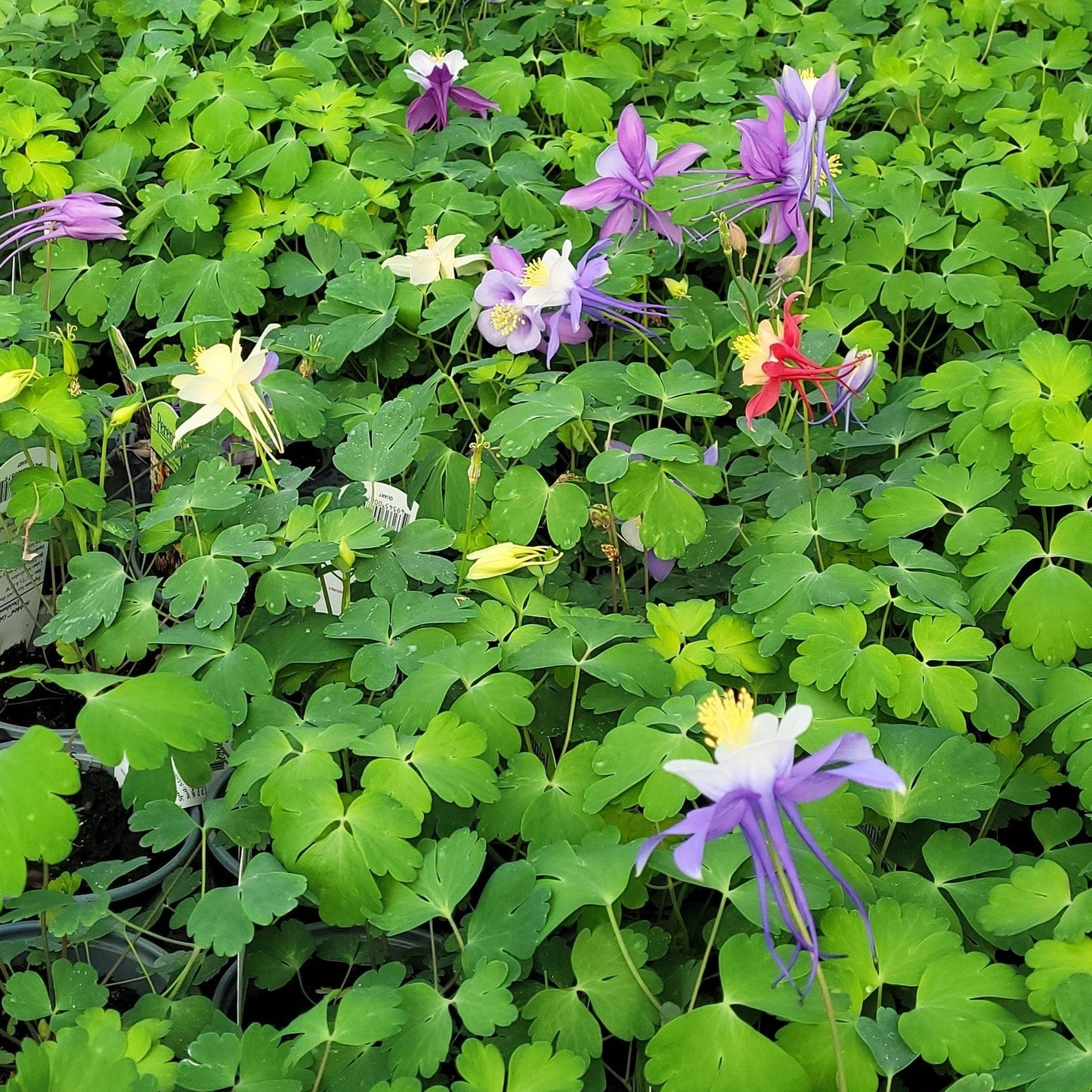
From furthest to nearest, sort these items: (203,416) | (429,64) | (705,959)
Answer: (429,64) < (203,416) < (705,959)

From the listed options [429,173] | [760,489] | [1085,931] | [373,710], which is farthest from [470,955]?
[429,173]

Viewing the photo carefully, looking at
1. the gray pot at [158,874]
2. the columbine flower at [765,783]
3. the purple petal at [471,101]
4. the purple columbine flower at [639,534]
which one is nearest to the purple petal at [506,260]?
the purple columbine flower at [639,534]

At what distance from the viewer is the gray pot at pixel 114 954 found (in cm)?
102

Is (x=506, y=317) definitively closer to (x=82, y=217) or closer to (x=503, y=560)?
(x=503, y=560)

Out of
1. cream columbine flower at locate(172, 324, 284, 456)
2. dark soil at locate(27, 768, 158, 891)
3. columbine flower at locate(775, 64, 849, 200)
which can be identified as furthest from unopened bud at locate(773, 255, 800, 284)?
dark soil at locate(27, 768, 158, 891)

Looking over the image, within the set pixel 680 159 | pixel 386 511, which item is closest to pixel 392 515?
pixel 386 511

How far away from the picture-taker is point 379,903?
2.86 ft

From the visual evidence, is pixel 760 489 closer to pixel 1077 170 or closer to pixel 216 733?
pixel 216 733

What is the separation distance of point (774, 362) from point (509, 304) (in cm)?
40

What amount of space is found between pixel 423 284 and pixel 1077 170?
3.66ft

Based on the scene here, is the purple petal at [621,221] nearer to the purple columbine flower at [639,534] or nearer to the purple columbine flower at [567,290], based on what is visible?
the purple columbine flower at [567,290]

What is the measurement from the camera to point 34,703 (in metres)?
1.38

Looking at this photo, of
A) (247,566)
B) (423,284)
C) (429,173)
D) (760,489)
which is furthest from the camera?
(429,173)

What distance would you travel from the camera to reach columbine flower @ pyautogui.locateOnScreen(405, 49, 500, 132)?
69.0 inches
